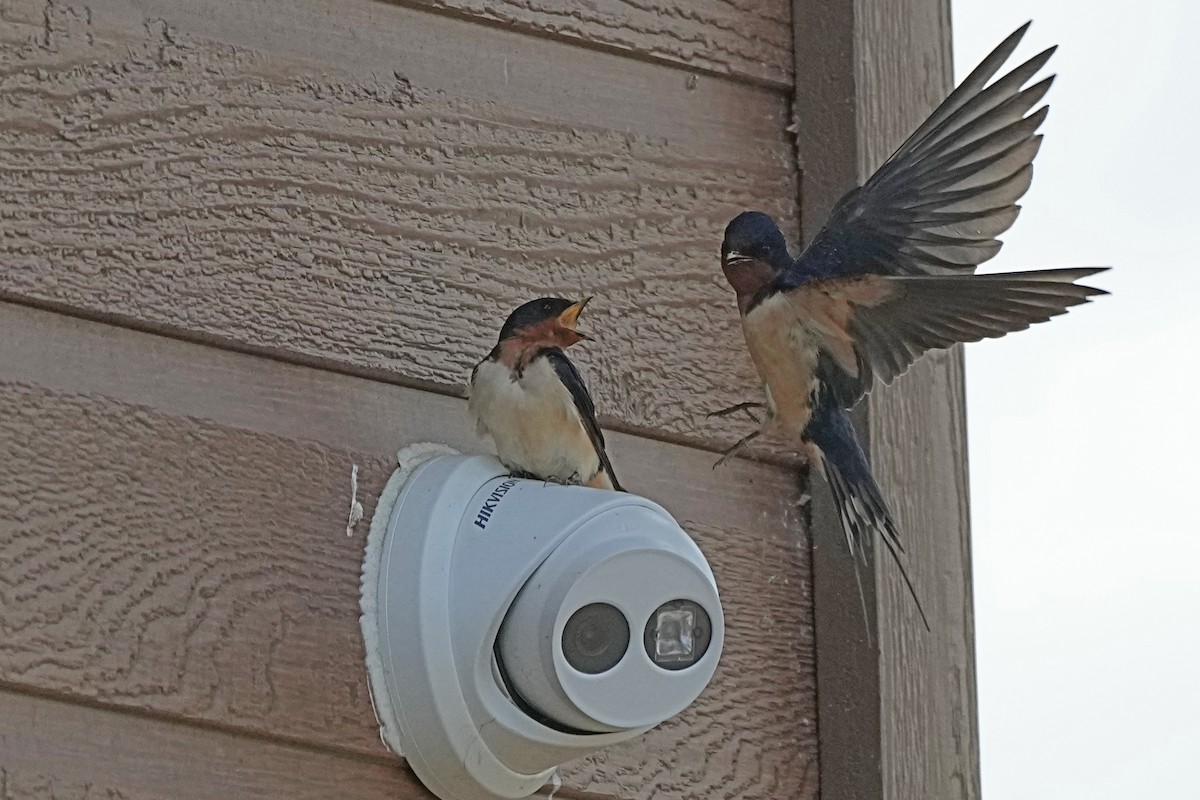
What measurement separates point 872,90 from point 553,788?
0.73 meters

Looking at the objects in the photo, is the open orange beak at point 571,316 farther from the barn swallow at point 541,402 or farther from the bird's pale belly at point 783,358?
the bird's pale belly at point 783,358

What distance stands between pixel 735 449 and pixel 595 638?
0.37 meters

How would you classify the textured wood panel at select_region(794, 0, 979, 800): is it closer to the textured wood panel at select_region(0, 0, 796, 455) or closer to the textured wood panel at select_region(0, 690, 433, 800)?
the textured wood panel at select_region(0, 0, 796, 455)

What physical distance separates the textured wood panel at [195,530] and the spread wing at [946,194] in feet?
1.30

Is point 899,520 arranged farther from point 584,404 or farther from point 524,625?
point 524,625

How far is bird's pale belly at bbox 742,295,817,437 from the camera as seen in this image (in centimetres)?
154

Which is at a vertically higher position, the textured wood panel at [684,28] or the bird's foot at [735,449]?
the textured wood panel at [684,28]

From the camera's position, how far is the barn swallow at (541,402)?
145 centimetres

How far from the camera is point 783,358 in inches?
62.8

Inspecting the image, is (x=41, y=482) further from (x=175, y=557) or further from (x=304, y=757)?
(x=304, y=757)

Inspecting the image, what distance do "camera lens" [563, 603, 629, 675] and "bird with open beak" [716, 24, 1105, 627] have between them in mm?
356

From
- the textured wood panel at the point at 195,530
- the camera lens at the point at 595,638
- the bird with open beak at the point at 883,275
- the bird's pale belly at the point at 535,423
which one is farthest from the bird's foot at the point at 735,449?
the camera lens at the point at 595,638

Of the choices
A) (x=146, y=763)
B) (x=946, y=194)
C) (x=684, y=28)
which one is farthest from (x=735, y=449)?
(x=146, y=763)

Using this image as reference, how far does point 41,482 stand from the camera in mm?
1219
